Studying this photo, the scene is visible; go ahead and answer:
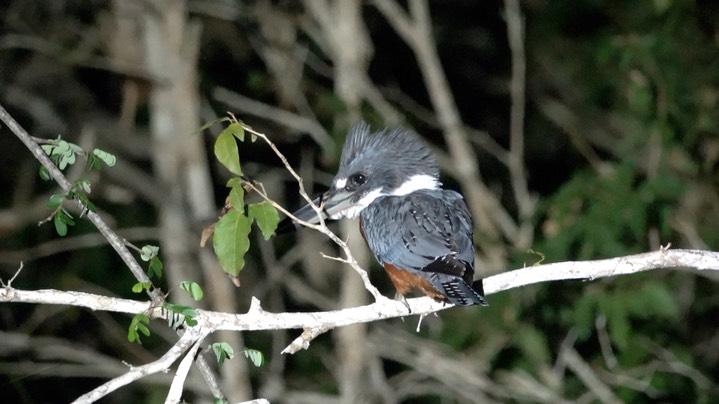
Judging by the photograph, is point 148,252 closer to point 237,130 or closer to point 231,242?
point 231,242

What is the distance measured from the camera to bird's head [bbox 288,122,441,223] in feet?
12.5

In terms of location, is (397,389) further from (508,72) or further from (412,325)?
(508,72)

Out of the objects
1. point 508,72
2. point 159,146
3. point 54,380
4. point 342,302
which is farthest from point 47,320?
point 508,72

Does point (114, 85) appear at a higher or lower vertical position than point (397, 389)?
higher

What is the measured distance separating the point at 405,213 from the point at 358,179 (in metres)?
0.33

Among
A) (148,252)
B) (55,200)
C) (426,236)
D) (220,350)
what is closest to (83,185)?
(55,200)

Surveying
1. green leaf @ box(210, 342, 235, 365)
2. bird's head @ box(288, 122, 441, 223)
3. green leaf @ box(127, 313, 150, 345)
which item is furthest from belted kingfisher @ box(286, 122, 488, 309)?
green leaf @ box(127, 313, 150, 345)

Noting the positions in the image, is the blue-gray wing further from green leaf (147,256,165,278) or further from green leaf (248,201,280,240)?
green leaf (147,256,165,278)

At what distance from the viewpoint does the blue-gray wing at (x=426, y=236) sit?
10.5ft

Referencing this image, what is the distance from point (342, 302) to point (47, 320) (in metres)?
2.11

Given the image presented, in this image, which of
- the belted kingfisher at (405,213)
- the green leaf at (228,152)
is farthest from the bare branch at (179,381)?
the belted kingfisher at (405,213)

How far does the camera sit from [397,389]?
5.91 metres

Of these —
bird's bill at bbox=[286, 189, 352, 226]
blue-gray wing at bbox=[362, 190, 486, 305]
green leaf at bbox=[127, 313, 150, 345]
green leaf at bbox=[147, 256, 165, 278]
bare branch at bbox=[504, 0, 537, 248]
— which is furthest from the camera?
bare branch at bbox=[504, 0, 537, 248]

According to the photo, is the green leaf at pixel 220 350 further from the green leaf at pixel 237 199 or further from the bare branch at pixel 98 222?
the green leaf at pixel 237 199
